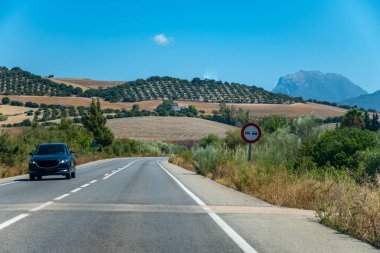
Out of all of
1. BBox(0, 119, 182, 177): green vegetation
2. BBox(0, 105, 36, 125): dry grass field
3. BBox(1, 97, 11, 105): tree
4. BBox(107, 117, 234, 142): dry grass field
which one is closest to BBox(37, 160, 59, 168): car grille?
BBox(0, 119, 182, 177): green vegetation

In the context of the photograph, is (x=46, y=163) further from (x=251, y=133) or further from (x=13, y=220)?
(x=13, y=220)

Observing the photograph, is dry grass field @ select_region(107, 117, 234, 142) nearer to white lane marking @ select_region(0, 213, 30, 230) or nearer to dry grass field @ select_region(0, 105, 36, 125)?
dry grass field @ select_region(0, 105, 36, 125)

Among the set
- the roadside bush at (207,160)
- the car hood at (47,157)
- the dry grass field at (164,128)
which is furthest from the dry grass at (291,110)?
the car hood at (47,157)

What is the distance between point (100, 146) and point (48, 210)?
79.8 metres

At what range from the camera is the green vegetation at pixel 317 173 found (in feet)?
37.9

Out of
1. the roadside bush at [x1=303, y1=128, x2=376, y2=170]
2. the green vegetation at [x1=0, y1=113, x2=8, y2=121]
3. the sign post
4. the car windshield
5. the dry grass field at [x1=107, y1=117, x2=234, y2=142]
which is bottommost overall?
the dry grass field at [x1=107, y1=117, x2=234, y2=142]

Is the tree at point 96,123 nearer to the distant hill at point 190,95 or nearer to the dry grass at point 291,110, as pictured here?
the dry grass at point 291,110

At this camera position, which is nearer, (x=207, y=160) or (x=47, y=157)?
(x=47, y=157)

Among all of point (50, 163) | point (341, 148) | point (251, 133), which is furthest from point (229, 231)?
point (50, 163)

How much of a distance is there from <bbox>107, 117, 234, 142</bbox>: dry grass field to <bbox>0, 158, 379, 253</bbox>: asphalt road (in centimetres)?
9422

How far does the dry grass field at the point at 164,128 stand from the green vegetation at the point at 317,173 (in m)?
78.4

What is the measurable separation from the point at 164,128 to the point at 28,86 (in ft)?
223

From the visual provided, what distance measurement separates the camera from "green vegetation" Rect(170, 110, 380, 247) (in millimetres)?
11547

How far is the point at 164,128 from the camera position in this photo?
124 m
